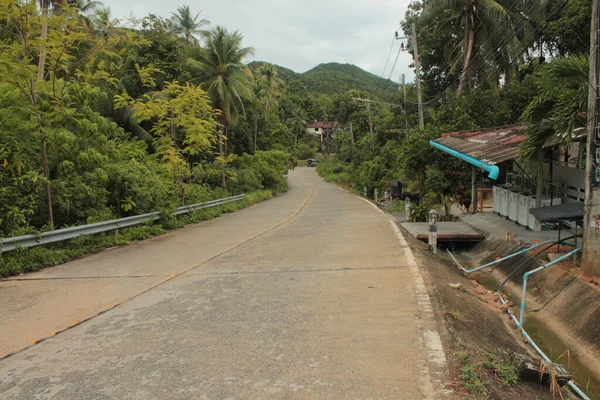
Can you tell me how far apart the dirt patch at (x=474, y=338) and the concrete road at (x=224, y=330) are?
0.57ft

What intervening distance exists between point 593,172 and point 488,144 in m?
6.90

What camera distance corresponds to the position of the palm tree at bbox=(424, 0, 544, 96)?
2350 centimetres

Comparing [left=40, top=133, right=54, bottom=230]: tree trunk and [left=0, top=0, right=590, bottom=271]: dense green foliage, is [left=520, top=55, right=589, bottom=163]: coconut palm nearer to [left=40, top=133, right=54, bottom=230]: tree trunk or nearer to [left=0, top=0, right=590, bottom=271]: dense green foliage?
[left=0, top=0, right=590, bottom=271]: dense green foliage

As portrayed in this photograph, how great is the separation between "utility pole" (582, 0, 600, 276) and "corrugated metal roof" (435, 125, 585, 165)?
7.62 ft

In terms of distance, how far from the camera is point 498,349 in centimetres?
480

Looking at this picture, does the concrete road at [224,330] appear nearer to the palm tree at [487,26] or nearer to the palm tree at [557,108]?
the palm tree at [557,108]

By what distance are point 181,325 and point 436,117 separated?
1971 cm

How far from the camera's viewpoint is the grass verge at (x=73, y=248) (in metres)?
8.32

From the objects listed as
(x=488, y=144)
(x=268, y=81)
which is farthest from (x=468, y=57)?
(x=268, y=81)

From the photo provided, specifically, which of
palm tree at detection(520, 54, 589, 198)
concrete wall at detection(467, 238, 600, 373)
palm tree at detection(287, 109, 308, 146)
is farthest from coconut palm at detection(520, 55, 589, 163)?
palm tree at detection(287, 109, 308, 146)

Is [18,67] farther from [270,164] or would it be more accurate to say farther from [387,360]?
[270,164]

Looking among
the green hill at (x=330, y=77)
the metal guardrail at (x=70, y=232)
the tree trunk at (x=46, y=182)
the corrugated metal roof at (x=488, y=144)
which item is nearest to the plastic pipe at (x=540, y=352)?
the corrugated metal roof at (x=488, y=144)

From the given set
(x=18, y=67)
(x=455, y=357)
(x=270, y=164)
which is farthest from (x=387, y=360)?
(x=270, y=164)

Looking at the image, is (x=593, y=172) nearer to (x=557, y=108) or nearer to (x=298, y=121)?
(x=557, y=108)
